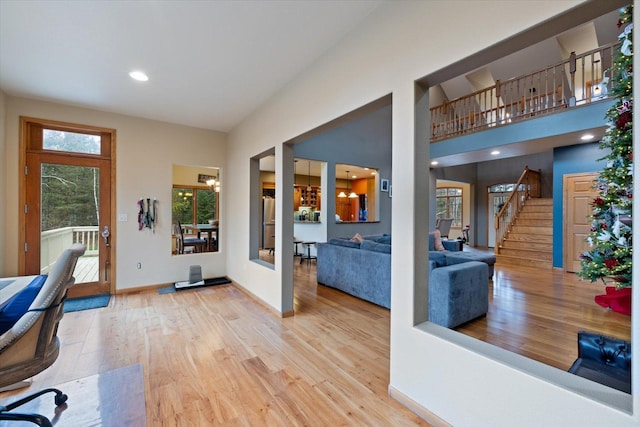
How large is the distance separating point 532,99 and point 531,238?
11.1ft

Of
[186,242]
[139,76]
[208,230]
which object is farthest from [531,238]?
[139,76]

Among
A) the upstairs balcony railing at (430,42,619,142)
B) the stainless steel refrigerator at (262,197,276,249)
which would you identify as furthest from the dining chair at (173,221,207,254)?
the upstairs balcony railing at (430,42,619,142)

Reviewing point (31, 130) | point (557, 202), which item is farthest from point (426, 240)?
point (557, 202)

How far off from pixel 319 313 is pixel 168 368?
68.5 inches

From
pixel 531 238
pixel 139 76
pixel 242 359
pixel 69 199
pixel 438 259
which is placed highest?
pixel 139 76

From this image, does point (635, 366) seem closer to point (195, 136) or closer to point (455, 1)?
point (455, 1)

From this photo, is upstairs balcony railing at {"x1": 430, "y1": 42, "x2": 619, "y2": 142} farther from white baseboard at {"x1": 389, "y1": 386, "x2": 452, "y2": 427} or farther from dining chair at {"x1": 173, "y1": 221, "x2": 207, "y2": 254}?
dining chair at {"x1": 173, "y1": 221, "x2": 207, "y2": 254}

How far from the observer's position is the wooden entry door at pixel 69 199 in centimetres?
380

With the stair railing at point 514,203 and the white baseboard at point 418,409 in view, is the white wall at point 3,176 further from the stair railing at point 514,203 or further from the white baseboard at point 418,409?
the stair railing at point 514,203

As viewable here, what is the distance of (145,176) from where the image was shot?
14.9 feet

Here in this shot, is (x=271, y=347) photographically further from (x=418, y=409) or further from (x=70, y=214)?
(x=70, y=214)

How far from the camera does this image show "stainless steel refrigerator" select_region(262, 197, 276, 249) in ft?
29.5

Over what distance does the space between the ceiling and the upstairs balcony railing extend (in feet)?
15.3

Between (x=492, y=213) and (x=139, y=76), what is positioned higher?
(x=139, y=76)
